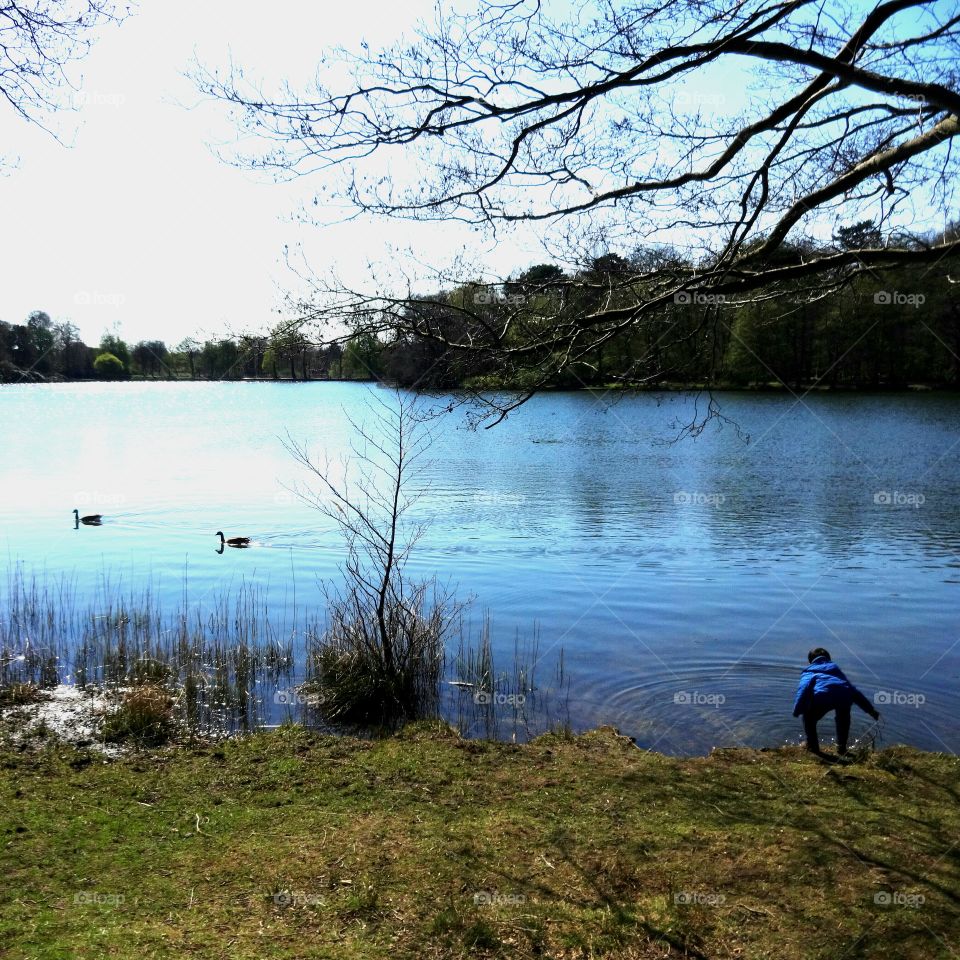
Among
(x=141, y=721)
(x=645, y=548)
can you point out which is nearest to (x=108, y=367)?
(x=645, y=548)

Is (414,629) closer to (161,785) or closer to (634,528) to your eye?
(161,785)

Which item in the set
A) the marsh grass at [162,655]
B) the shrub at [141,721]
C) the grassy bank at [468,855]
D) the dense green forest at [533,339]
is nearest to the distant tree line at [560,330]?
the dense green forest at [533,339]

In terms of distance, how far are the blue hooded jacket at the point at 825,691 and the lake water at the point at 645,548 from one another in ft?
2.60

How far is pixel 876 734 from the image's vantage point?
8.22 m

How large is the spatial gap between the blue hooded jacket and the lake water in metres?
0.79

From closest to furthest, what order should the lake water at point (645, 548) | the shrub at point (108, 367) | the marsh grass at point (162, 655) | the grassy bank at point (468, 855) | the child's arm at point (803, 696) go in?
the grassy bank at point (468, 855)
the child's arm at point (803, 696)
the marsh grass at point (162, 655)
the lake water at point (645, 548)
the shrub at point (108, 367)

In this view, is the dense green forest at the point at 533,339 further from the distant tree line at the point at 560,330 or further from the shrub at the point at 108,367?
the shrub at the point at 108,367

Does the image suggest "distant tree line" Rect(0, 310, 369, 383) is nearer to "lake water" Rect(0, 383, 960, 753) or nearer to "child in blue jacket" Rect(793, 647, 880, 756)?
"lake water" Rect(0, 383, 960, 753)

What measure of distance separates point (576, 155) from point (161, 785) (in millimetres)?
5218

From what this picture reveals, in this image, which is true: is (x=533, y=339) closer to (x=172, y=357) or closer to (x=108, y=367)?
(x=172, y=357)

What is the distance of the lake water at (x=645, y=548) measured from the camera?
984cm

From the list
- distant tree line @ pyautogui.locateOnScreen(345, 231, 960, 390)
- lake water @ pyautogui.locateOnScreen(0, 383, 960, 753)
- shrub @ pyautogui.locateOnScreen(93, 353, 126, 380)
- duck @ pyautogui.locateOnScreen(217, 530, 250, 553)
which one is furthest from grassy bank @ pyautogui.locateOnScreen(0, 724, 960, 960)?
shrub @ pyautogui.locateOnScreen(93, 353, 126, 380)

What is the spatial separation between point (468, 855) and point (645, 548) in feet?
44.0

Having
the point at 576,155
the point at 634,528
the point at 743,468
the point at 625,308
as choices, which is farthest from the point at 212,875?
the point at 743,468
